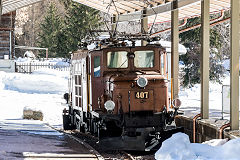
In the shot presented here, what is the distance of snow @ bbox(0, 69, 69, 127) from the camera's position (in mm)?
27453

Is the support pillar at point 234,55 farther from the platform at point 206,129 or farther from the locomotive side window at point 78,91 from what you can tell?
the locomotive side window at point 78,91

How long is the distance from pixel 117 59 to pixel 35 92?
2479cm

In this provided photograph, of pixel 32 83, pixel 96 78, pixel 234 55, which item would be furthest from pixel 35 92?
pixel 234 55

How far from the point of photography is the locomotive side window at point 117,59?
13.6 meters

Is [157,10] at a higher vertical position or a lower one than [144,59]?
higher

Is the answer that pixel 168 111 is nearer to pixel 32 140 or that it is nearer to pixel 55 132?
pixel 32 140

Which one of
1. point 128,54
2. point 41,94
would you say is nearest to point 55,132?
point 128,54

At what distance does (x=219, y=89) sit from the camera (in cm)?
3653

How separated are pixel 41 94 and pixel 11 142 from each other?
2379cm

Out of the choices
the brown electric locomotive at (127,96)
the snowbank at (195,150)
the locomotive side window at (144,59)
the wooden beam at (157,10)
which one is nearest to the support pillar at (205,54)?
the brown electric locomotive at (127,96)

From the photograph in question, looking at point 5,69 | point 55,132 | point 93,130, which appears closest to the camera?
point 93,130

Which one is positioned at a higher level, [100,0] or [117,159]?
[100,0]

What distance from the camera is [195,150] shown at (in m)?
9.80

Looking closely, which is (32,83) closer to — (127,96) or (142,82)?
(127,96)
